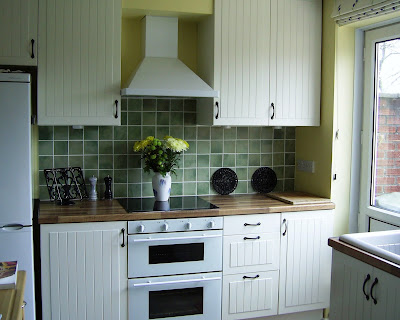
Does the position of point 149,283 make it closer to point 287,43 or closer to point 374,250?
point 374,250

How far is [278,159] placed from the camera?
4.03m

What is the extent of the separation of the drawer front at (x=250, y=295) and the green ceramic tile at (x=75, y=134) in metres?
1.41

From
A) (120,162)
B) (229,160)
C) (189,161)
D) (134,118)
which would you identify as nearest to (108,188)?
(120,162)

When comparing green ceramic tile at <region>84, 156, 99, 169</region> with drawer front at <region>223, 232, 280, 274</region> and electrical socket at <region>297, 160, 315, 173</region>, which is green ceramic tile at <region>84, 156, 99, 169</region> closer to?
drawer front at <region>223, 232, 280, 274</region>

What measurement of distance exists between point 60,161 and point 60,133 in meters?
0.20

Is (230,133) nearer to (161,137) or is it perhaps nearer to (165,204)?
(161,137)

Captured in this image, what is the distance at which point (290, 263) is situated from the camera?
3.50 meters

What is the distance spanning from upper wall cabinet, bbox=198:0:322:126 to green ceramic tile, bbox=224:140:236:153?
1.13ft

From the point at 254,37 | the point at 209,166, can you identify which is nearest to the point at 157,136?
the point at 209,166

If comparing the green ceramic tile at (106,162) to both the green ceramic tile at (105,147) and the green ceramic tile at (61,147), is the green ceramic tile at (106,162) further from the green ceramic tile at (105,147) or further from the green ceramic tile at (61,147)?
the green ceramic tile at (61,147)

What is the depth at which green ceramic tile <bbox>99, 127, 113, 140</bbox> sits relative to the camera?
3596 millimetres

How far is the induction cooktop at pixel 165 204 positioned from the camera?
3254 mm

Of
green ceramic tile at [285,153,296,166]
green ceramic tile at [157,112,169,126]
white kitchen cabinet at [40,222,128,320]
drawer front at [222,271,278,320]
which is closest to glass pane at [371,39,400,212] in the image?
green ceramic tile at [285,153,296,166]

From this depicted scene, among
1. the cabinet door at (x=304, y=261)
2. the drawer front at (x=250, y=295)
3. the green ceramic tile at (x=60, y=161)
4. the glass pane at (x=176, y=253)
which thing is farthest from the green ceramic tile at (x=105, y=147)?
the cabinet door at (x=304, y=261)
